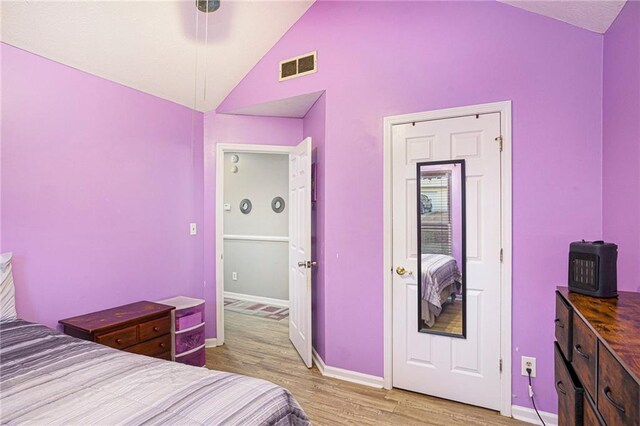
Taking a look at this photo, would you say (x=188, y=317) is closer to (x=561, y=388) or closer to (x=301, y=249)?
(x=301, y=249)

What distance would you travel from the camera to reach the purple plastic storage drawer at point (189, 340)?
2.81 m

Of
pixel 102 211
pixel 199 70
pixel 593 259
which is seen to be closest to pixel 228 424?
pixel 593 259

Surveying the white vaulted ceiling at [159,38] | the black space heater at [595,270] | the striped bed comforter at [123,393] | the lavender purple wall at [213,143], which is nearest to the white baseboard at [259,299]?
the lavender purple wall at [213,143]

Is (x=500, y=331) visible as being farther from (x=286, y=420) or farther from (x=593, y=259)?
(x=286, y=420)

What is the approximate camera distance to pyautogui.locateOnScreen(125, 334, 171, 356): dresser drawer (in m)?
2.46

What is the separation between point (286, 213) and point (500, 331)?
3.38 meters

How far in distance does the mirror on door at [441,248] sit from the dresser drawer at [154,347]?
204 centimetres

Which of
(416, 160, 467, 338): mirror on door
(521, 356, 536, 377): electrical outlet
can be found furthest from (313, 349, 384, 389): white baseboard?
(521, 356, 536, 377): electrical outlet

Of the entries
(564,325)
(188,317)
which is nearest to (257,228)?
(188,317)

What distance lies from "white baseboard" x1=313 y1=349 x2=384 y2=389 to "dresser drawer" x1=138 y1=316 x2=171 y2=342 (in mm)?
1362

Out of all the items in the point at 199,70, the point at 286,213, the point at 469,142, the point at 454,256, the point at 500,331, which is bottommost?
the point at 500,331

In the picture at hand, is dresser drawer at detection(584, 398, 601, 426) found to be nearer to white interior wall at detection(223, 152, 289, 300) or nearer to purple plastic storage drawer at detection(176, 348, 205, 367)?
purple plastic storage drawer at detection(176, 348, 205, 367)

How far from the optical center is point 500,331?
2332 millimetres

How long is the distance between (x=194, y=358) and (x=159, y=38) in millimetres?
2693
